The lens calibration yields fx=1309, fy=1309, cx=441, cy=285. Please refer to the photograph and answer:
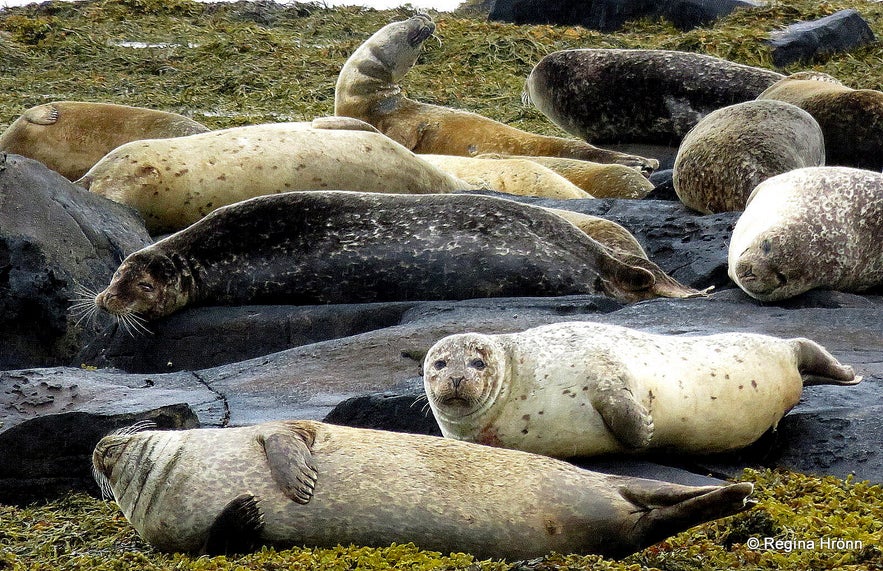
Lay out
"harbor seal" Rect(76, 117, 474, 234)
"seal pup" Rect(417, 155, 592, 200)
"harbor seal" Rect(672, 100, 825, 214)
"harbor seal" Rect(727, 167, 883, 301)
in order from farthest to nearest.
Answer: "seal pup" Rect(417, 155, 592, 200) → "harbor seal" Rect(76, 117, 474, 234) → "harbor seal" Rect(672, 100, 825, 214) → "harbor seal" Rect(727, 167, 883, 301)

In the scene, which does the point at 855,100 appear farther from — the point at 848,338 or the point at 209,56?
the point at 209,56

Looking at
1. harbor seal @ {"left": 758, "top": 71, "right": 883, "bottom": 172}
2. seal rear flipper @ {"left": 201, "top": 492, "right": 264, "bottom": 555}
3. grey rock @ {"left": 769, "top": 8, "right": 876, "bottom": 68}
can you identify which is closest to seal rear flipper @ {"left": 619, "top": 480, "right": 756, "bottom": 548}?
seal rear flipper @ {"left": 201, "top": 492, "right": 264, "bottom": 555}

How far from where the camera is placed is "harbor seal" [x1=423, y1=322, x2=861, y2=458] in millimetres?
3771

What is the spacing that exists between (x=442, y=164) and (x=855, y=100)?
2951mm

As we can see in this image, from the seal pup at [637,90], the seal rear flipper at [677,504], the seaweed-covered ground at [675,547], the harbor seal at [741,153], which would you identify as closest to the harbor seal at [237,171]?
the harbor seal at [741,153]

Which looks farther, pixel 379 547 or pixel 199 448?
pixel 199 448

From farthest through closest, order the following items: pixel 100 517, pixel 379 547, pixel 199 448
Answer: pixel 100 517 < pixel 199 448 < pixel 379 547

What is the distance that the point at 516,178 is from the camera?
902 cm

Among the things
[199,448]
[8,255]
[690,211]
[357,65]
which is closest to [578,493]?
[199,448]

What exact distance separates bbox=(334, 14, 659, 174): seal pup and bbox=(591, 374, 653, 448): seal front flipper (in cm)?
663

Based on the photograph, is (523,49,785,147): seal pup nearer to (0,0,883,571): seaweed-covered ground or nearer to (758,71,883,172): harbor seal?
(0,0,883,571): seaweed-covered ground

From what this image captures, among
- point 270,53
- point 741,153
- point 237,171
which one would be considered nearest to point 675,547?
point 741,153

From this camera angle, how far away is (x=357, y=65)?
11820 millimetres

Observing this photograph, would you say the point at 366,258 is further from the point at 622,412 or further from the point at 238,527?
the point at 238,527
